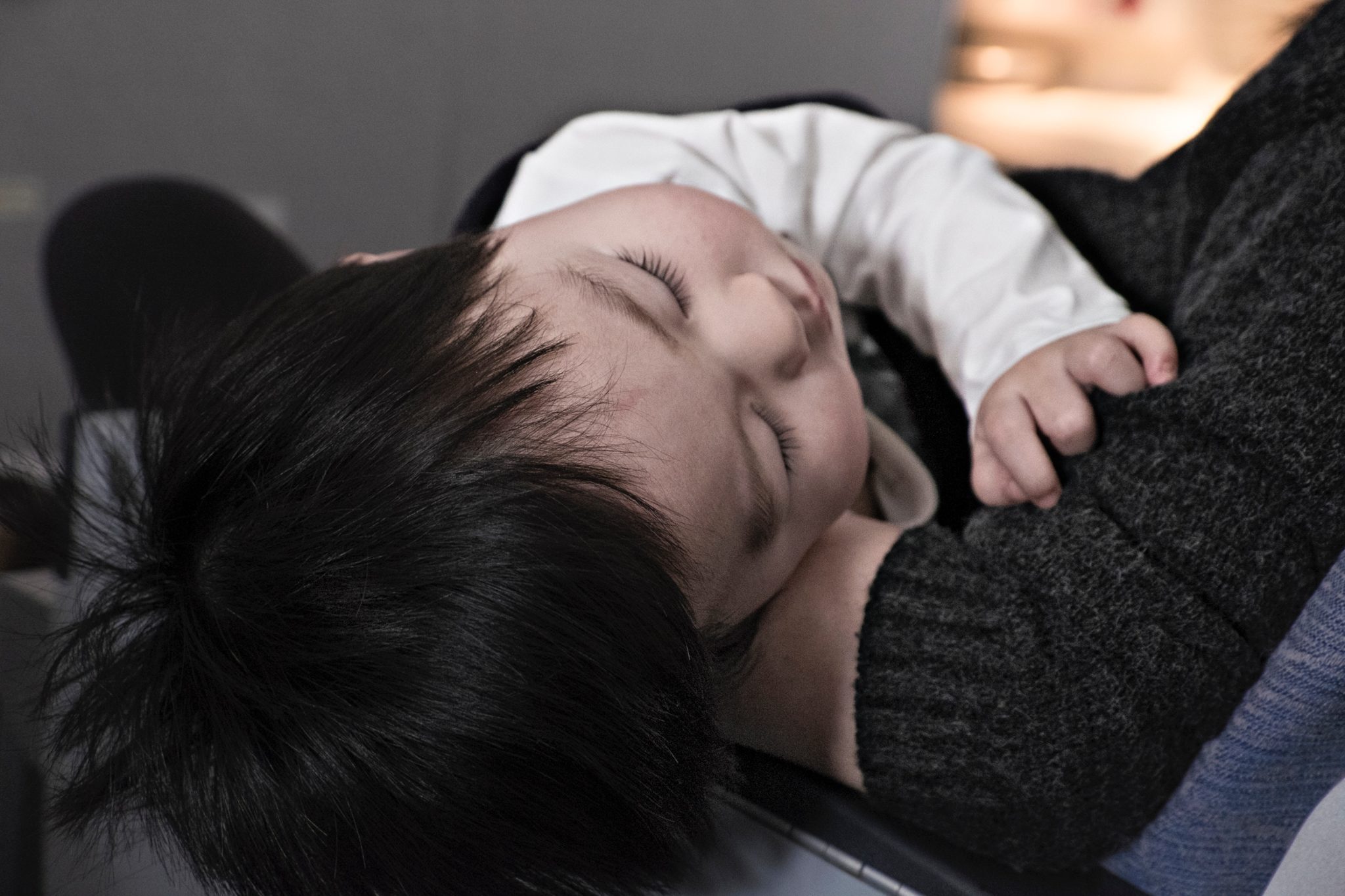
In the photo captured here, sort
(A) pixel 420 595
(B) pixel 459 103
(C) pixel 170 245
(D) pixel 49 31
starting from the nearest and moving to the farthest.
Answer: (A) pixel 420 595 → (C) pixel 170 245 → (D) pixel 49 31 → (B) pixel 459 103

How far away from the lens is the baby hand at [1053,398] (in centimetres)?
51

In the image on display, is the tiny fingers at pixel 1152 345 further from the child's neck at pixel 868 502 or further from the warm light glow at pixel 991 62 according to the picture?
the warm light glow at pixel 991 62

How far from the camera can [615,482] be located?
44 centimetres

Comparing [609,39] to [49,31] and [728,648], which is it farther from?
[728,648]

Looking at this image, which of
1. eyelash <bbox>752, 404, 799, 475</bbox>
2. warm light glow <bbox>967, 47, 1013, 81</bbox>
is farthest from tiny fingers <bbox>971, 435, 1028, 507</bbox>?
warm light glow <bbox>967, 47, 1013, 81</bbox>

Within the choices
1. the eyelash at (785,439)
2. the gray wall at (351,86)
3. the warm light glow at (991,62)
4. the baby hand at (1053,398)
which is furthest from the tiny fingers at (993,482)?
the warm light glow at (991,62)

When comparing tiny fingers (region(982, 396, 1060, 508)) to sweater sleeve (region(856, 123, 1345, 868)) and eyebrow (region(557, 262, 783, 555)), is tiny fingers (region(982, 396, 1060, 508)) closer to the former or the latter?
sweater sleeve (region(856, 123, 1345, 868))


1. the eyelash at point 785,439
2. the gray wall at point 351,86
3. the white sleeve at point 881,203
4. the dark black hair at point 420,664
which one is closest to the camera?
the dark black hair at point 420,664

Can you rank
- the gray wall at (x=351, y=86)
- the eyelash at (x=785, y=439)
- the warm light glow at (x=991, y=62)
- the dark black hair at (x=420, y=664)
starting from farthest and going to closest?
the warm light glow at (x=991, y=62)
the gray wall at (x=351, y=86)
the eyelash at (x=785, y=439)
the dark black hair at (x=420, y=664)

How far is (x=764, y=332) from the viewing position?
51 centimetres

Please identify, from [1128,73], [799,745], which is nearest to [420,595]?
[799,745]

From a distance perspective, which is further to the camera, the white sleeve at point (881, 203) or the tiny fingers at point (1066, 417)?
the white sleeve at point (881, 203)

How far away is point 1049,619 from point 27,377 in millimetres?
1815

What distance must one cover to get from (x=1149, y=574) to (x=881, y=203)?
42 cm
